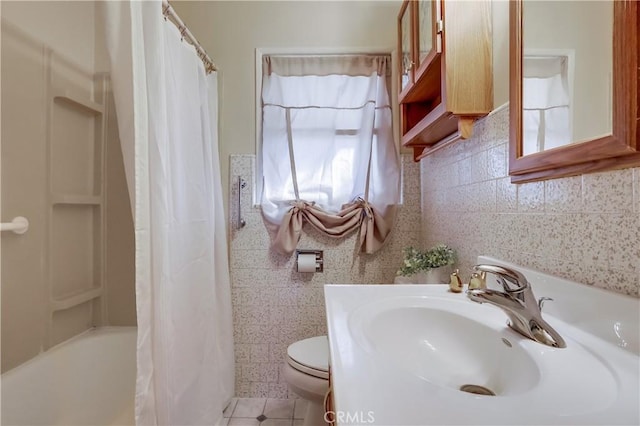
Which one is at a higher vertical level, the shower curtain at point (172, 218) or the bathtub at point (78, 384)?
the shower curtain at point (172, 218)

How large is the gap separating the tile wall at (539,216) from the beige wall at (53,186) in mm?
1791

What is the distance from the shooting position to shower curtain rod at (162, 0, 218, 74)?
3.75ft

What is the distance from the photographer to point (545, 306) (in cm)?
72

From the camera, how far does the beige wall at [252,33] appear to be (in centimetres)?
181

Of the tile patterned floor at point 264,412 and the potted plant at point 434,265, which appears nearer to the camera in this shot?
the potted plant at point 434,265

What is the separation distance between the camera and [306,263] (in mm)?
1706

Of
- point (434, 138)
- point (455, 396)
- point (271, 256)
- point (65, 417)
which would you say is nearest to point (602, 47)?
point (455, 396)

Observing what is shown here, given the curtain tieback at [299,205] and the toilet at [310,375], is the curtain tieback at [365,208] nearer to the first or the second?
the curtain tieback at [299,205]

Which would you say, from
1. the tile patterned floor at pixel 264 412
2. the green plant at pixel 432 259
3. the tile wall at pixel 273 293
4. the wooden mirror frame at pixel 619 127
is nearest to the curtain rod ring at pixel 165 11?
the tile wall at pixel 273 293

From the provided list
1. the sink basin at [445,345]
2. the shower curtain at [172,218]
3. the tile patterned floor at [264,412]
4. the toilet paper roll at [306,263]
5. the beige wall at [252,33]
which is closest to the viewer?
the sink basin at [445,345]

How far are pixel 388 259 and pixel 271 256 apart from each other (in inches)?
27.8

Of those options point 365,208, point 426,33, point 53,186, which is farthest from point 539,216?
point 53,186
